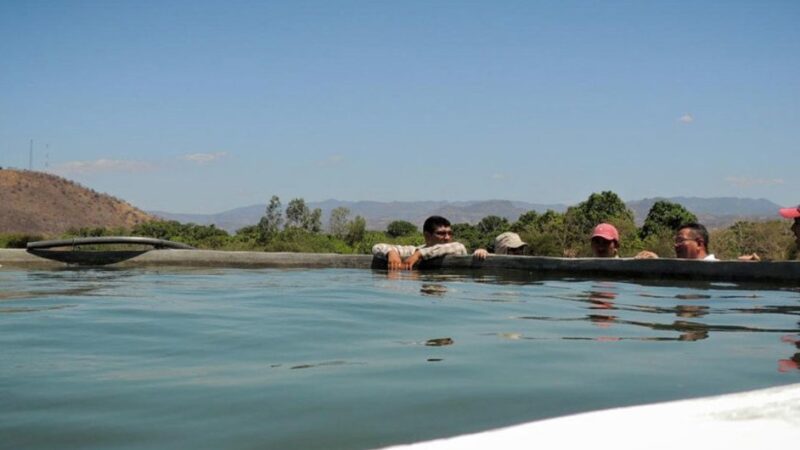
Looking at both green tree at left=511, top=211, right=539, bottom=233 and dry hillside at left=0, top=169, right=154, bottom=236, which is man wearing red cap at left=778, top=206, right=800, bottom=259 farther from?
dry hillside at left=0, top=169, right=154, bottom=236

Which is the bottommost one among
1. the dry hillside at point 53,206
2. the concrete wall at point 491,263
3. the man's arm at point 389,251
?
the concrete wall at point 491,263

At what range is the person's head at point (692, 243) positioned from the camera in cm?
680

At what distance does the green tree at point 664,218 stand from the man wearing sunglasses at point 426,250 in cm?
887

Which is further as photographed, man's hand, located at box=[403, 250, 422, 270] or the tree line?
the tree line

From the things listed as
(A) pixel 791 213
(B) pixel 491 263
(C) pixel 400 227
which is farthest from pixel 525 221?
(A) pixel 791 213

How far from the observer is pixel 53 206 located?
265 feet

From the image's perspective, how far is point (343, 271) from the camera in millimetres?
8391

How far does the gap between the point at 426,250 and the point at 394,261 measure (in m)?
0.37

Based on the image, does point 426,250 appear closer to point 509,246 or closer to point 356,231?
point 509,246

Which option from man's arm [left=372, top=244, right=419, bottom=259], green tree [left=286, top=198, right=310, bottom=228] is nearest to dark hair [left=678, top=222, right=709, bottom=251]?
man's arm [left=372, top=244, right=419, bottom=259]

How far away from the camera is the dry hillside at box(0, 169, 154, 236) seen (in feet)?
245

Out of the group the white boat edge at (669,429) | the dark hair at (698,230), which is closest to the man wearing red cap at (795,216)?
the dark hair at (698,230)

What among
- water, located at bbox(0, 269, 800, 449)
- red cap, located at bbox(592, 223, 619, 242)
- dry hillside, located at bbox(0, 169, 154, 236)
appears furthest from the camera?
dry hillside, located at bbox(0, 169, 154, 236)

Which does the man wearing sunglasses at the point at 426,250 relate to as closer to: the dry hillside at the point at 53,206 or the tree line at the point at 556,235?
the tree line at the point at 556,235
